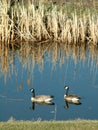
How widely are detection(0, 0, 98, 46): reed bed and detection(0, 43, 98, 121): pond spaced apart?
0.40m

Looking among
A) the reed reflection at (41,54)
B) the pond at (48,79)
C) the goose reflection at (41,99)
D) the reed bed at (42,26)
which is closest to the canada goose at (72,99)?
the pond at (48,79)

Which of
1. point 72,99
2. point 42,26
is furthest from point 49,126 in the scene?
point 42,26

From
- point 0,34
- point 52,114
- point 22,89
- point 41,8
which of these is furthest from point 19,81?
point 41,8

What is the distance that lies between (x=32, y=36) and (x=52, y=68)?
152 inches

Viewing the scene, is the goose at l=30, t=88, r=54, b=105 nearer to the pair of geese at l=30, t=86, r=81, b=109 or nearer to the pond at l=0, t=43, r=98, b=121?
the pair of geese at l=30, t=86, r=81, b=109

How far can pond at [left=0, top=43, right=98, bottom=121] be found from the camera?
44.4 feet

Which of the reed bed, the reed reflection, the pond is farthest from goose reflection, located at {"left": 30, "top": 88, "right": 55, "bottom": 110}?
the reed bed

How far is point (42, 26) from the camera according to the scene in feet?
71.0

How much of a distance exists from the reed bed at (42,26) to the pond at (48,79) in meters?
0.40

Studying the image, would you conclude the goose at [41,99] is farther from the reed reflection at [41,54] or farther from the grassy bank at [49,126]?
the grassy bank at [49,126]

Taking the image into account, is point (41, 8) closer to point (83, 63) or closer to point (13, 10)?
point (13, 10)

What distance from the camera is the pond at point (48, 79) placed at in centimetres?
1353

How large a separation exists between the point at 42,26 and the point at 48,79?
212 inches

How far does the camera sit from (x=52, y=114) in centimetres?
1330
